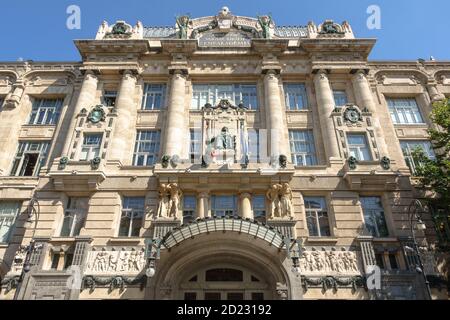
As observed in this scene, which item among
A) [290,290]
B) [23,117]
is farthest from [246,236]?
[23,117]

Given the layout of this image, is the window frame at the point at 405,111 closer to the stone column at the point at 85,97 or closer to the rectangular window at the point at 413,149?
the rectangular window at the point at 413,149

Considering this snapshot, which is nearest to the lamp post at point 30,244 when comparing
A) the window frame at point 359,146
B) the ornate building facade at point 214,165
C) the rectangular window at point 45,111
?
the ornate building facade at point 214,165

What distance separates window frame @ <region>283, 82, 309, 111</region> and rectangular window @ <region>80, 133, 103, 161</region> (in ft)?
44.5

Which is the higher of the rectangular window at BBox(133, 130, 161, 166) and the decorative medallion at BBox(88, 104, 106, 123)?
the decorative medallion at BBox(88, 104, 106, 123)

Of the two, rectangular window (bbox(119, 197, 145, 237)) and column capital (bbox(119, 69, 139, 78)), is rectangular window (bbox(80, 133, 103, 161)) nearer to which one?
rectangular window (bbox(119, 197, 145, 237))

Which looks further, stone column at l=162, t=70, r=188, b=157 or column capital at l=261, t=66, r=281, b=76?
column capital at l=261, t=66, r=281, b=76

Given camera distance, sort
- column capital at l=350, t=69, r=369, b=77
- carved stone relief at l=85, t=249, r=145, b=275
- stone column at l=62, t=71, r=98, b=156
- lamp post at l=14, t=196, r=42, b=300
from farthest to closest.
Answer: column capital at l=350, t=69, r=369, b=77, stone column at l=62, t=71, r=98, b=156, carved stone relief at l=85, t=249, r=145, b=275, lamp post at l=14, t=196, r=42, b=300

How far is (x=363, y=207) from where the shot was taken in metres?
19.1

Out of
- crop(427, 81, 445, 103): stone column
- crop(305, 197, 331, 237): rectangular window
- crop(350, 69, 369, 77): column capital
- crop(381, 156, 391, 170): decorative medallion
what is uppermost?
crop(350, 69, 369, 77): column capital

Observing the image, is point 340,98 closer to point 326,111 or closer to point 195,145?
point 326,111

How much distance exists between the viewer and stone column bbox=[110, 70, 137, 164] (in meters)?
21.1

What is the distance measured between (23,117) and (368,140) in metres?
24.7

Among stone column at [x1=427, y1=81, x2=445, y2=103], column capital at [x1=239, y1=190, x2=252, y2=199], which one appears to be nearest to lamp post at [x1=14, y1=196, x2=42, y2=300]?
column capital at [x1=239, y1=190, x2=252, y2=199]

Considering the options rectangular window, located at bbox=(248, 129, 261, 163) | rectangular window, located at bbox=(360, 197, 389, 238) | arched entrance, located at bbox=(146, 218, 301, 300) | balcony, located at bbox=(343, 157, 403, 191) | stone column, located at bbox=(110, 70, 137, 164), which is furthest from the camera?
stone column, located at bbox=(110, 70, 137, 164)
